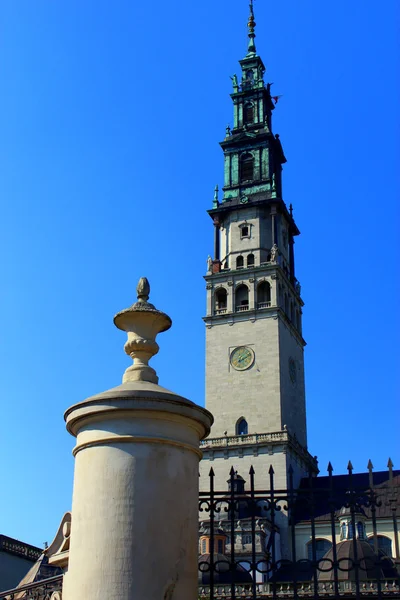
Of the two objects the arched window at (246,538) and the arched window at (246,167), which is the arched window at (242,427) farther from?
the arched window at (246,167)

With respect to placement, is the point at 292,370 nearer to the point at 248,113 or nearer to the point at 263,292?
the point at 263,292

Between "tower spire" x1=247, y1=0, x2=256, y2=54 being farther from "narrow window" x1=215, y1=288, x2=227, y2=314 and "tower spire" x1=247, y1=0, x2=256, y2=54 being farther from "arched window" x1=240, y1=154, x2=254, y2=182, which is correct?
"narrow window" x1=215, y1=288, x2=227, y2=314

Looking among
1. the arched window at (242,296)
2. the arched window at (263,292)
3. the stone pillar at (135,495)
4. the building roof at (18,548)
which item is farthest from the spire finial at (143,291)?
the arched window at (242,296)

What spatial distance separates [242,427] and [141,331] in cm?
5316

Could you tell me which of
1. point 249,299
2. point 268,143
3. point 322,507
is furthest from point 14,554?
point 268,143

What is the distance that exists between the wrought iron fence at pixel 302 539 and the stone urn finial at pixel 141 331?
1.29m

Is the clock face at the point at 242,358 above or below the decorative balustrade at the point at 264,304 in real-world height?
below

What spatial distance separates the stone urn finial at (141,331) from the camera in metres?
6.85

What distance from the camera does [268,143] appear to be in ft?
229

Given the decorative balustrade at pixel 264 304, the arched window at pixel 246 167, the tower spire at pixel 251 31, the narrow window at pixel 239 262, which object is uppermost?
the tower spire at pixel 251 31

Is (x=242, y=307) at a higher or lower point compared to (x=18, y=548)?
higher

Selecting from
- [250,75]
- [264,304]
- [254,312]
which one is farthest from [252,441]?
[250,75]

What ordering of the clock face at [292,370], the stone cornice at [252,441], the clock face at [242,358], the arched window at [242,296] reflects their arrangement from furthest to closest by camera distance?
the arched window at [242,296], the clock face at [292,370], the clock face at [242,358], the stone cornice at [252,441]

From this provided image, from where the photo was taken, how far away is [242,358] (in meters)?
61.3
